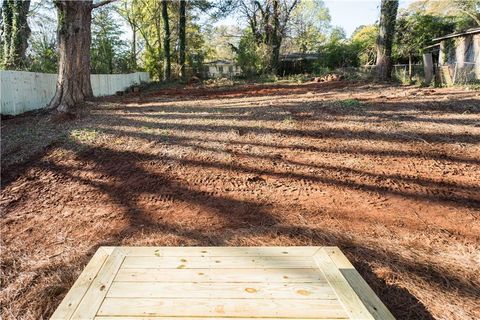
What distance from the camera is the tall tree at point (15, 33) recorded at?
10281 millimetres

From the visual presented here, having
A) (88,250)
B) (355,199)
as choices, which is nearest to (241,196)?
(355,199)

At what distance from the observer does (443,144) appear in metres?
4.17

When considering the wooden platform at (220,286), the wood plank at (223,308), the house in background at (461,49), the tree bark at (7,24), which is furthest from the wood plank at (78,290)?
the house in background at (461,49)

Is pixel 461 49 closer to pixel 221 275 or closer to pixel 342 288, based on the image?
pixel 342 288

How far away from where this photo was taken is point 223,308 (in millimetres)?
1537

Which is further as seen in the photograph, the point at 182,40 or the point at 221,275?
the point at 182,40

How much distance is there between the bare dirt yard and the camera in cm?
231

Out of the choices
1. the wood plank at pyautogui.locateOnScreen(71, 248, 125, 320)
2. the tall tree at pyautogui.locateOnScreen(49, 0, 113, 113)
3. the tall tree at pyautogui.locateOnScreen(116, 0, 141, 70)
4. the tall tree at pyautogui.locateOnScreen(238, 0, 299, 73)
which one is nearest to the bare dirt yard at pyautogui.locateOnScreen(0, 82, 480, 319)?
the wood plank at pyautogui.locateOnScreen(71, 248, 125, 320)

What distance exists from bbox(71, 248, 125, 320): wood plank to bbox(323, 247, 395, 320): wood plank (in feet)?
4.33

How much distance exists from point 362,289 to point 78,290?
1524 mm

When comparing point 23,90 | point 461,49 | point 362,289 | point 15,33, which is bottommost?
point 362,289

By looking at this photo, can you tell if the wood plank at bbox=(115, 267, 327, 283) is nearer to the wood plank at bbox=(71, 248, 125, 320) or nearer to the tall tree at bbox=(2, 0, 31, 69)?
the wood plank at bbox=(71, 248, 125, 320)

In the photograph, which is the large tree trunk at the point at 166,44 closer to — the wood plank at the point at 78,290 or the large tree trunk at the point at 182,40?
the large tree trunk at the point at 182,40

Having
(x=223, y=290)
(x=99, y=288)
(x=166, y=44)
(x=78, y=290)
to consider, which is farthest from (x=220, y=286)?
(x=166, y=44)
